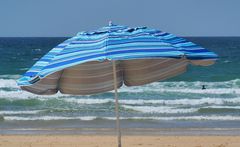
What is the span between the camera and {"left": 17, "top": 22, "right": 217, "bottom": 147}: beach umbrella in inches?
227

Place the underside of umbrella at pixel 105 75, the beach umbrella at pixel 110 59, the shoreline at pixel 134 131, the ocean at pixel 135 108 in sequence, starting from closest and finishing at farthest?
the beach umbrella at pixel 110 59 → the underside of umbrella at pixel 105 75 → the shoreline at pixel 134 131 → the ocean at pixel 135 108

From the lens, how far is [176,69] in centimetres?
725

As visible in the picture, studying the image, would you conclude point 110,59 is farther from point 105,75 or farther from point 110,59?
point 105,75

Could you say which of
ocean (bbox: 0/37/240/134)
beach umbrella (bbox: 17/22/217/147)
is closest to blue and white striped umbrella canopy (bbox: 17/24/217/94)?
beach umbrella (bbox: 17/22/217/147)
